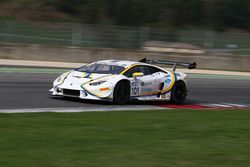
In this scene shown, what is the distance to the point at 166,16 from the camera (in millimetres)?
47500

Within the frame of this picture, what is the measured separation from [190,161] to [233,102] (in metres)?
11.4

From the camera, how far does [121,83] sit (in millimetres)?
15320

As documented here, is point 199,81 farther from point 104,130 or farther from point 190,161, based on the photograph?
Answer: point 190,161

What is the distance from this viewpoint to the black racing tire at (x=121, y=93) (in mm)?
15242

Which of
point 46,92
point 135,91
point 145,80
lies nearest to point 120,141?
point 135,91

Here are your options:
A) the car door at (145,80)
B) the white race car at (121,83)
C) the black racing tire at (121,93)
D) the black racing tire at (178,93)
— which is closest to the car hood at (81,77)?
the white race car at (121,83)

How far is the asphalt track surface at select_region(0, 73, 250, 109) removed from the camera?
14.7 m

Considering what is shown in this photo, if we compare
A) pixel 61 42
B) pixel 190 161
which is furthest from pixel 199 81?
pixel 190 161

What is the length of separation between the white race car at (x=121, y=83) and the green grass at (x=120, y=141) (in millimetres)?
2537

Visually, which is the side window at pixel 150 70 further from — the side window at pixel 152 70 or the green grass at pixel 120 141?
the green grass at pixel 120 141

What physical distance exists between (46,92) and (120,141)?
8.91 metres

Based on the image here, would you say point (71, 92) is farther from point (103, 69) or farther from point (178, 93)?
point (178, 93)

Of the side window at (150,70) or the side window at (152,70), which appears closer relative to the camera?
the side window at (150,70)

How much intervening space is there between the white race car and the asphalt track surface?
310 mm
